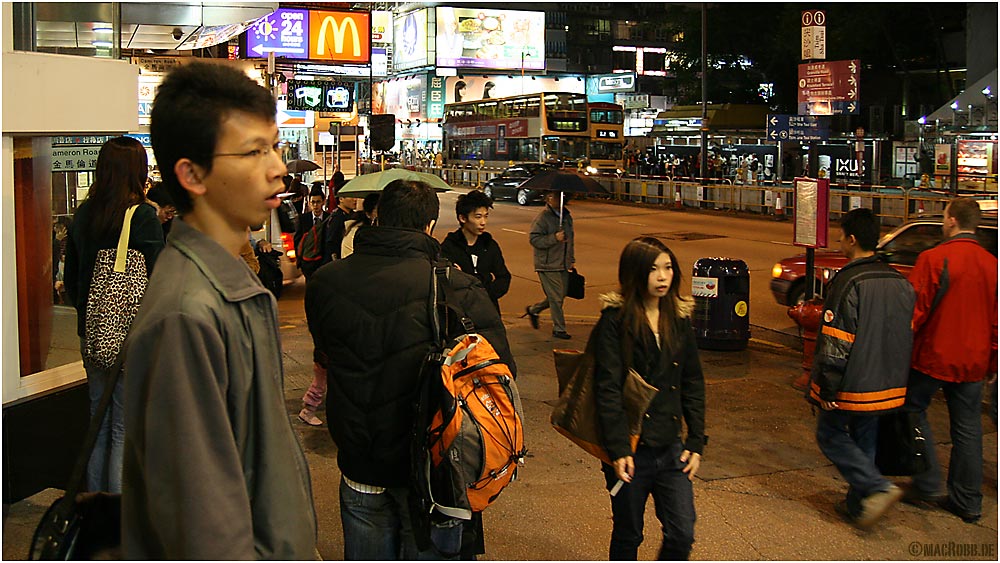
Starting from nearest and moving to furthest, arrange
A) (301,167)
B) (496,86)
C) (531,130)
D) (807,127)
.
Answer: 1. (301,167)
2. (807,127)
3. (531,130)
4. (496,86)

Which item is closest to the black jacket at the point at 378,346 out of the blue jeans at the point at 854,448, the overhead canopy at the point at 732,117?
the blue jeans at the point at 854,448

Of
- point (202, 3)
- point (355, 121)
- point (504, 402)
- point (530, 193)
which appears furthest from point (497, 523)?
point (530, 193)

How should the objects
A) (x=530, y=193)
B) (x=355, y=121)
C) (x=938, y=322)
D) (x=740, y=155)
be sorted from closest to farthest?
(x=938, y=322), (x=355, y=121), (x=530, y=193), (x=740, y=155)

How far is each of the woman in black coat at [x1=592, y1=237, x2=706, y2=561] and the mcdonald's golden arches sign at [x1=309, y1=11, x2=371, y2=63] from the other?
17462 millimetres

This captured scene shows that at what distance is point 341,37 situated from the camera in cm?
2106

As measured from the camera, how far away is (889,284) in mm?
5770

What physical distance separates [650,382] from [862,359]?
1850 mm

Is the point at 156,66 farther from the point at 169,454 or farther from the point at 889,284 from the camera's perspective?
the point at 169,454

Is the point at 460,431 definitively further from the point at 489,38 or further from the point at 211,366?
the point at 489,38

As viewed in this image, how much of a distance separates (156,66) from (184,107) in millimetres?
15599

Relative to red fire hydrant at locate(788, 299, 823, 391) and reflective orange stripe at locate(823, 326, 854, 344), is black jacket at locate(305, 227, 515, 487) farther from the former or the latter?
red fire hydrant at locate(788, 299, 823, 391)

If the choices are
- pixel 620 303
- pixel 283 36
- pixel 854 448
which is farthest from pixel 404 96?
pixel 620 303

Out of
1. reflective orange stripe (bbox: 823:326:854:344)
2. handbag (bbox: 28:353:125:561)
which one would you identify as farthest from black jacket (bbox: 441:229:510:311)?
handbag (bbox: 28:353:125:561)

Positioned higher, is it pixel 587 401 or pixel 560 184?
pixel 560 184
